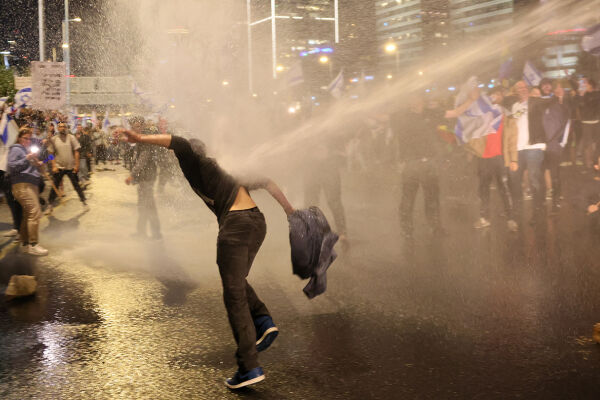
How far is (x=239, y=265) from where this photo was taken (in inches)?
149

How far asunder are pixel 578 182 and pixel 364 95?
5647mm

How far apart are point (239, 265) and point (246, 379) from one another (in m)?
0.68

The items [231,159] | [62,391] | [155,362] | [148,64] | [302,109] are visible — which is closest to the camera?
[62,391]

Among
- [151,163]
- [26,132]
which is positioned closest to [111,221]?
[151,163]

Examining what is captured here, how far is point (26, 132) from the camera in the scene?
7918 mm

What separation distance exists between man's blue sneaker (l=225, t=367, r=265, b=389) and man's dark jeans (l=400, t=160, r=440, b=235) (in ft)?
16.1

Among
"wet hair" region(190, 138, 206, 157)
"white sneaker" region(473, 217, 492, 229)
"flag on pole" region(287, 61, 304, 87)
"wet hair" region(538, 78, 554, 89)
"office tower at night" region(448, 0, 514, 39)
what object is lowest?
"white sneaker" region(473, 217, 492, 229)

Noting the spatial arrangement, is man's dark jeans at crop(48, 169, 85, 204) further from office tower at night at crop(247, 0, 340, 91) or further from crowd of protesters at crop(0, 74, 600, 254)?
office tower at night at crop(247, 0, 340, 91)

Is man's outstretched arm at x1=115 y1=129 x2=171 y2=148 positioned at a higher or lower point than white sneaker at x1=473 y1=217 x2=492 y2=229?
higher

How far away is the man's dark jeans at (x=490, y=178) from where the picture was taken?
8.82m

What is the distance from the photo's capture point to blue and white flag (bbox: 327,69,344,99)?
13133 mm

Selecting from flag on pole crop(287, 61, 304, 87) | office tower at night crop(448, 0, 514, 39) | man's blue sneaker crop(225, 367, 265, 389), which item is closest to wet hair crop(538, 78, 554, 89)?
flag on pole crop(287, 61, 304, 87)

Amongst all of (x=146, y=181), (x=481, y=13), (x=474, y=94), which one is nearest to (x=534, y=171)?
(x=474, y=94)

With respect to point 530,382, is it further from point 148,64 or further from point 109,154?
point 109,154
